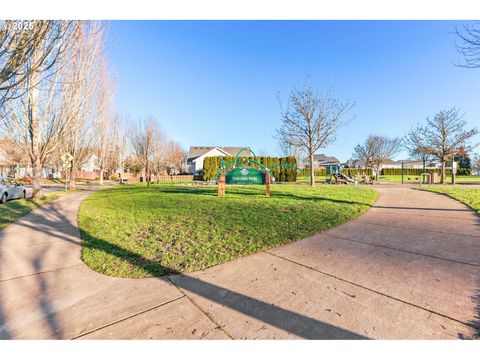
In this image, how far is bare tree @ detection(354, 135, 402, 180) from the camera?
3598cm

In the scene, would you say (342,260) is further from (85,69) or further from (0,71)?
(85,69)

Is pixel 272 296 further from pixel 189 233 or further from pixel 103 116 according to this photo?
pixel 103 116

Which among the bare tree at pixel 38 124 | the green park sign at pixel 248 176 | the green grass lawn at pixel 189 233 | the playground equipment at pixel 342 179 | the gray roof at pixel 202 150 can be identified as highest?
the gray roof at pixel 202 150

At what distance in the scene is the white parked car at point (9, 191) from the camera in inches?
449

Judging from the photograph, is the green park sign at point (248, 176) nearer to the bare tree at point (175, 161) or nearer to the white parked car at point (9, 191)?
the white parked car at point (9, 191)

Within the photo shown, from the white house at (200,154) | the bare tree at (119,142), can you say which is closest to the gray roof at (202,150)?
the white house at (200,154)

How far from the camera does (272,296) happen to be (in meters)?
2.38

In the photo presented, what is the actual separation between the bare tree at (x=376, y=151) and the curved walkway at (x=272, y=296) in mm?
36643

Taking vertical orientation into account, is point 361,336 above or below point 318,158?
below

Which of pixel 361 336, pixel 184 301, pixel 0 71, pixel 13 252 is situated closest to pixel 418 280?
pixel 361 336

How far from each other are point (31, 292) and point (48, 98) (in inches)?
560

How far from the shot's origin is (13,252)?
3930 millimetres

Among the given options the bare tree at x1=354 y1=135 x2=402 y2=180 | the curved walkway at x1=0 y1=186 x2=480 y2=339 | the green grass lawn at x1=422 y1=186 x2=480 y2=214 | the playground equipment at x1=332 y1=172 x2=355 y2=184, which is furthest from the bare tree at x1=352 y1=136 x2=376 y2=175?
the curved walkway at x1=0 y1=186 x2=480 y2=339

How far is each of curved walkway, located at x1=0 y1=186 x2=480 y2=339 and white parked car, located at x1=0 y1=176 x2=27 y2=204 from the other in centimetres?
1125
